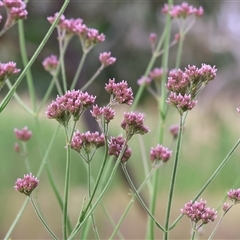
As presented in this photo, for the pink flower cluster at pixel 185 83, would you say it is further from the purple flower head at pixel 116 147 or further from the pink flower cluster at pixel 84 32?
the pink flower cluster at pixel 84 32

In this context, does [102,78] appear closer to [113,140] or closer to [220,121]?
[220,121]

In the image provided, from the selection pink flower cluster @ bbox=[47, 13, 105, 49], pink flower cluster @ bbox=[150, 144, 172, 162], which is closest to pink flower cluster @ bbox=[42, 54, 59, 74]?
pink flower cluster @ bbox=[47, 13, 105, 49]

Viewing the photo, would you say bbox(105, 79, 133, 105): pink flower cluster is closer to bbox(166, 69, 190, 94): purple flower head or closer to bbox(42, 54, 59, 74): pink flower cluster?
bbox(166, 69, 190, 94): purple flower head

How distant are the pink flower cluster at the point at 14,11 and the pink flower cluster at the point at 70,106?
143 millimetres

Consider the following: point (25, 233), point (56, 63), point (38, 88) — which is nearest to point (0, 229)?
point (25, 233)

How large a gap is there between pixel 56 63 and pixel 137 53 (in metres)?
1.61

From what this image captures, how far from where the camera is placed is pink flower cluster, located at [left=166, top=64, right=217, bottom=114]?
362 millimetres

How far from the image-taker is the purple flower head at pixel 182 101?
353mm

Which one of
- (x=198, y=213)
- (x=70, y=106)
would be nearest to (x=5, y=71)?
(x=70, y=106)

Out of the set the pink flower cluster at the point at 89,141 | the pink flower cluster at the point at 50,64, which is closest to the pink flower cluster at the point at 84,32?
the pink flower cluster at the point at 50,64

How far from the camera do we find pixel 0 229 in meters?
2.23

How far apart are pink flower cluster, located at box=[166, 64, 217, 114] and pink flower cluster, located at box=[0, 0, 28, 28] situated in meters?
0.17

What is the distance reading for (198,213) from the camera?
1.20ft

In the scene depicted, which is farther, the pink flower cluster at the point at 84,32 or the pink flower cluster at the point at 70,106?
the pink flower cluster at the point at 84,32
